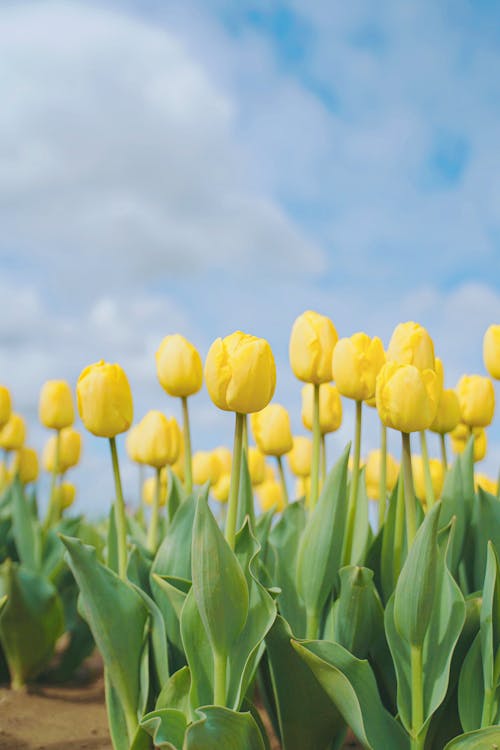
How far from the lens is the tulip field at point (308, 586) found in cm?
221

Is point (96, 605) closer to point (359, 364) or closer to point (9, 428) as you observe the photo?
point (359, 364)

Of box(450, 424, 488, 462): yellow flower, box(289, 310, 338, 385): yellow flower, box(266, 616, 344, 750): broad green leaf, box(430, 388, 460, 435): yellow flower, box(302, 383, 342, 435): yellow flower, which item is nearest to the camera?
box(266, 616, 344, 750): broad green leaf

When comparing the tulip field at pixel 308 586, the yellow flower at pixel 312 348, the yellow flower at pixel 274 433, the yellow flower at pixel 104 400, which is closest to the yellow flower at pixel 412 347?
the tulip field at pixel 308 586

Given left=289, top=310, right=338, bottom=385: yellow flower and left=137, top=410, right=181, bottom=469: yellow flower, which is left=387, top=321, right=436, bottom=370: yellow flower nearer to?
left=289, top=310, right=338, bottom=385: yellow flower

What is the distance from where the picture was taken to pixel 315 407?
9.15ft

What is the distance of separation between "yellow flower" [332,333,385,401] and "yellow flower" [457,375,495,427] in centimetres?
81

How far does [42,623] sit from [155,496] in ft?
3.52

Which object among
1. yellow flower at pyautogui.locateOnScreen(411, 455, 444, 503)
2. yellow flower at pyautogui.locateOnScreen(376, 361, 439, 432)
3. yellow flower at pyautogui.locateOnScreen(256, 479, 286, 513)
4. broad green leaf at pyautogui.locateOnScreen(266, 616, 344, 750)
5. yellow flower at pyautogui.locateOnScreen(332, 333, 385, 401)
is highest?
yellow flower at pyautogui.locateOnScreen(332, 333, 385, 401)

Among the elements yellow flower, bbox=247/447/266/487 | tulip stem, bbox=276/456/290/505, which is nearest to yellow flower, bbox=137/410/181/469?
tulip stem, bbox=276/456/290/505

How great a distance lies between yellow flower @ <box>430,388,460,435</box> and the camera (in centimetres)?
310

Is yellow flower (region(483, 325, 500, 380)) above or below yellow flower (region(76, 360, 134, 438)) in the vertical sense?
above

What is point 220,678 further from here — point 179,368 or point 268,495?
point 268,495

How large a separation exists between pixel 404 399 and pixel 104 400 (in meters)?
0.92

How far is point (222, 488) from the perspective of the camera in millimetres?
4828
